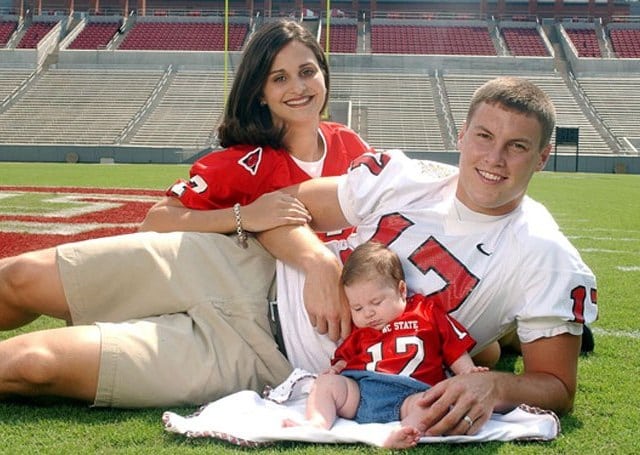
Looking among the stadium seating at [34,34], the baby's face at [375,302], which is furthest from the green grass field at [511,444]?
the stadium seating at [34,34]

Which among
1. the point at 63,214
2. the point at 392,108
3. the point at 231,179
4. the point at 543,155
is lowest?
the point at 392,108

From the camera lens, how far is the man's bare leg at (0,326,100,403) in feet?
6.87

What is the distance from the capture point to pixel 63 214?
782 cm

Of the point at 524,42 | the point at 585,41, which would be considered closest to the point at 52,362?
the point at 524,42

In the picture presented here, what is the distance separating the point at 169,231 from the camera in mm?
2631

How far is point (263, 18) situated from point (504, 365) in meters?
29.6

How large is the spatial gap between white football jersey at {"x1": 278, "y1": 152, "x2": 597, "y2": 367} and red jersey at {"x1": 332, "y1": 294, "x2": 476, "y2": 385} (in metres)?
0.08

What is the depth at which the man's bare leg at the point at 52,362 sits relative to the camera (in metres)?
2.09

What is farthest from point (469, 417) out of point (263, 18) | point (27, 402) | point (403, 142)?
point (263, 18)

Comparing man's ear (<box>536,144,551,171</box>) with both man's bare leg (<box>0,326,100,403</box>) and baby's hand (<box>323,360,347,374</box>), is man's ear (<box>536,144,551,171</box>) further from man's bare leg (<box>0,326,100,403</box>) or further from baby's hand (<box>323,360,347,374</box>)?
man's bare leg (<box>0,326,100,403</box>)

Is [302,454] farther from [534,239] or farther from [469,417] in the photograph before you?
[534,239]

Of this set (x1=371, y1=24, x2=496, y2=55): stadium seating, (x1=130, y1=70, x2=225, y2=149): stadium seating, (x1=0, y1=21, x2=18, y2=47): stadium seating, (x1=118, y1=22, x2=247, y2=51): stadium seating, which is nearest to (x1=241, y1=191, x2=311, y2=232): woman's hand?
(x1=130, y1=70, x2=225, y2=149): stadium seating

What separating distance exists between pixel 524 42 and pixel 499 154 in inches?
1131

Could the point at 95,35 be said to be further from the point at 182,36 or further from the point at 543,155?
the point at 543,155
